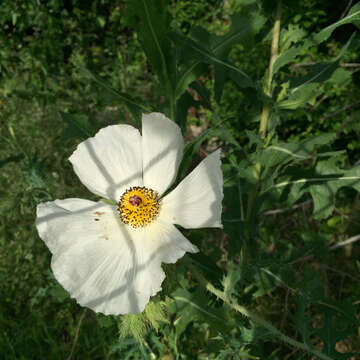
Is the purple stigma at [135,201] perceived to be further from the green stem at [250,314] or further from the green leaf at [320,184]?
the green leaf at [320,184]

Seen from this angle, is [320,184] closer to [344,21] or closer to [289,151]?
[289,151]

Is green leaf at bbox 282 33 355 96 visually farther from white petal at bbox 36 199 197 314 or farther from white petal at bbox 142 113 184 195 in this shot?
white petal at bbox 36 199 197 314

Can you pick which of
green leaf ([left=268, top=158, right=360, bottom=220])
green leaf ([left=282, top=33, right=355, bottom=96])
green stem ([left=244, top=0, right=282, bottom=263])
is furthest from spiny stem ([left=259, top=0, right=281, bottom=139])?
green leaf ([left=268, top=158, right=360, bottom=220])

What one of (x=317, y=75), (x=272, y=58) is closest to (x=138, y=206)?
(x=272, y=58)

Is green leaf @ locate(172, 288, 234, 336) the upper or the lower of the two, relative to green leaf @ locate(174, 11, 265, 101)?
lower

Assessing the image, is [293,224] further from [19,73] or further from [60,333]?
[19,73]

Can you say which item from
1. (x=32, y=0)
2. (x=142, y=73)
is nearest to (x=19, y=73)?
(x=32, y=0)

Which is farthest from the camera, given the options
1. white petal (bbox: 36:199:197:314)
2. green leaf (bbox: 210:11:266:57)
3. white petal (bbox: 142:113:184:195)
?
green leaf (bbox: 210:11:266:57)
